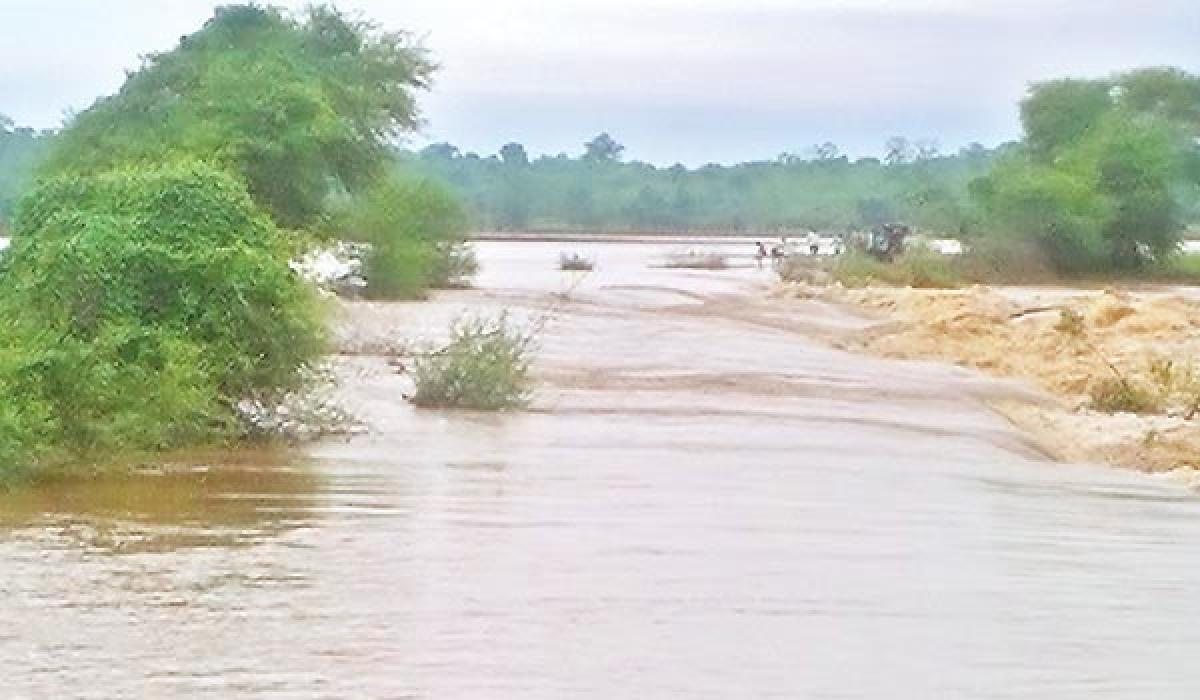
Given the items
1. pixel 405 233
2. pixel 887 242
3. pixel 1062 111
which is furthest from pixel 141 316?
pixel 1062 111

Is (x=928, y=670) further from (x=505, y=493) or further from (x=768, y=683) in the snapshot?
(x=505, y=493)

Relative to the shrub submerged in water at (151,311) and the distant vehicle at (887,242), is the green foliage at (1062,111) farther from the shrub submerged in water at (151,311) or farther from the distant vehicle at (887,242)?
the shrub submerged in water at (151,311)

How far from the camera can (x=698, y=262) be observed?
85.7m

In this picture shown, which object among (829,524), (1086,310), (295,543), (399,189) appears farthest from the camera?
(399,189)

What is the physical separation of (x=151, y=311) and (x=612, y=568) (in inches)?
303

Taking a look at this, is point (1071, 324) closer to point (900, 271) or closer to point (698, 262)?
point (900, 271)

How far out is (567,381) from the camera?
29.5 m

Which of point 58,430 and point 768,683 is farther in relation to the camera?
point 58,430

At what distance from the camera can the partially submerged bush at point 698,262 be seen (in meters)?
83.0

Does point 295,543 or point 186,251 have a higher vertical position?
point 186,251

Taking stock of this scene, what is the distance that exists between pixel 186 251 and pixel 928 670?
11061 mm

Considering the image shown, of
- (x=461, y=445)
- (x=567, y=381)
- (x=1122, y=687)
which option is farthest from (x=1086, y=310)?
(x=1122, y=687)

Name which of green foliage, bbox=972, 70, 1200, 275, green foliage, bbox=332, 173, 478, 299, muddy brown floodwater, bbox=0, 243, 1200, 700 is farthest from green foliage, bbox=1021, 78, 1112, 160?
muddy brown floodwater, bbox=0, 243, 1200, 700

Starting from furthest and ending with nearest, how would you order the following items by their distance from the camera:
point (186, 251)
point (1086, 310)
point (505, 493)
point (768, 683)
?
point (1086, 310) < point (186, 251) < point (505, 493) < point (768, 683)
